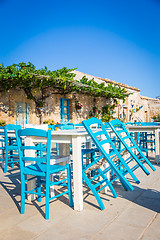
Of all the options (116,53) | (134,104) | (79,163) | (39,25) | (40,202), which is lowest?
(40,202)

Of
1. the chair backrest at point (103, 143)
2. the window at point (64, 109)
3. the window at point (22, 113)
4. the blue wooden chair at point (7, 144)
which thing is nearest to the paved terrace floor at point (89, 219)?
the chair backrest at point (103, 143)

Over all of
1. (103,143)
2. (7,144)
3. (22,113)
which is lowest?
(7,144)

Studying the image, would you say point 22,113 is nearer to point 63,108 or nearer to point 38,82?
point 38,82

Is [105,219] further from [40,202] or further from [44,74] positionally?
[44,74]

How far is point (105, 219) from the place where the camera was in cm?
189

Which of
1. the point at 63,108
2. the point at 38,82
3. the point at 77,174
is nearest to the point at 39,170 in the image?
the point at 77,174

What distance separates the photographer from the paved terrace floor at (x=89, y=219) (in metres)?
1.63

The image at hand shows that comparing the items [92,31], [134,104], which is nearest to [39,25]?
[92,31]

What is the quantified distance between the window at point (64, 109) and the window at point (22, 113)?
1902 mm

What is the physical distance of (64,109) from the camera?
10.6 m

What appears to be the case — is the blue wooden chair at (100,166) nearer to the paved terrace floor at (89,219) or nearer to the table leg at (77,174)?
the table leg at (77,174)

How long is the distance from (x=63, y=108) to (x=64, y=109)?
12 centimetres

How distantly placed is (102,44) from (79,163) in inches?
367

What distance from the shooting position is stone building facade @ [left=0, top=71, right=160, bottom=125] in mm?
8281
